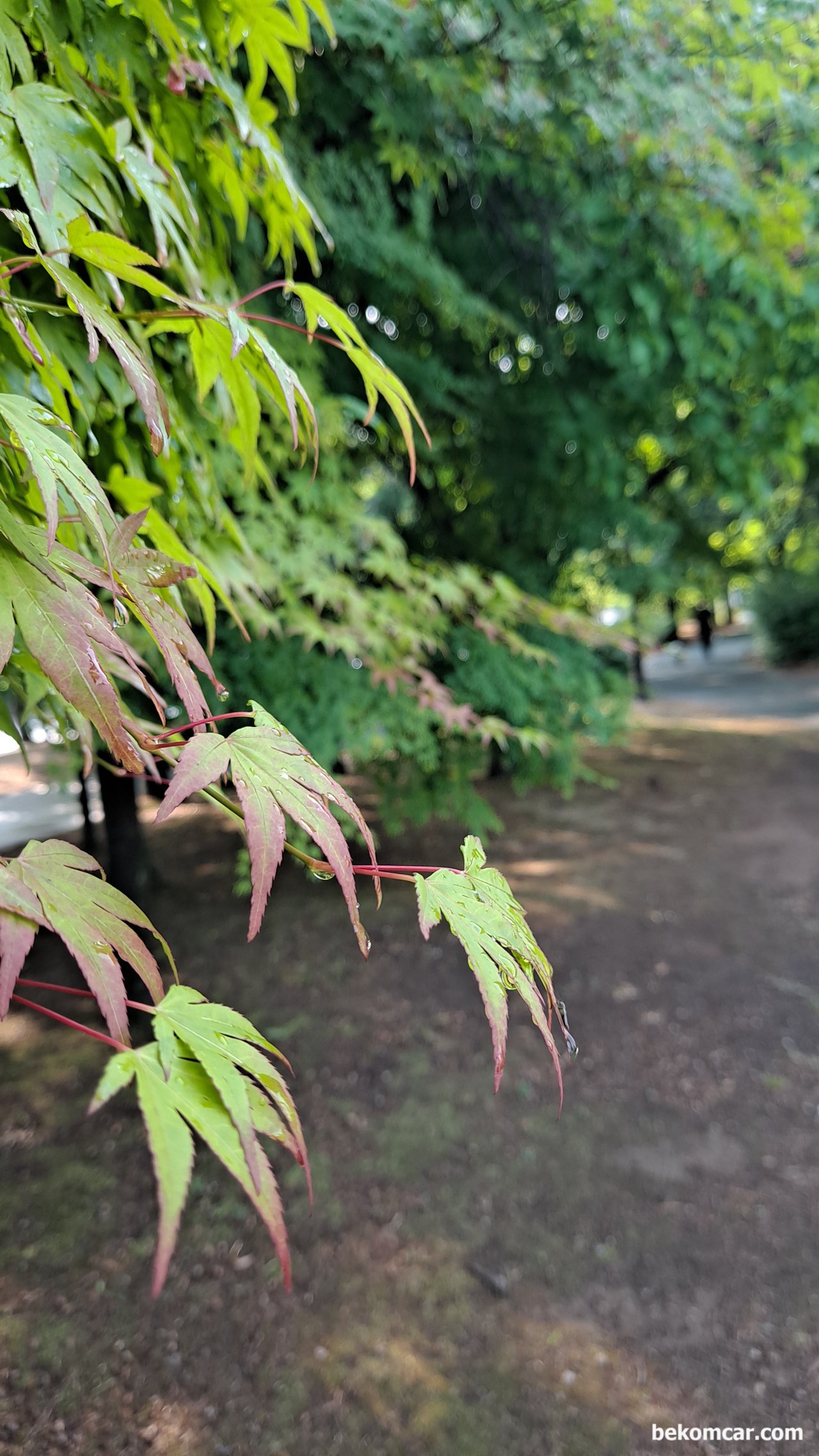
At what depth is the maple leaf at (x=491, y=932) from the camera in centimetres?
75

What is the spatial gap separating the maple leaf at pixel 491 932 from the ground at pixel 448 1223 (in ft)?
6.96

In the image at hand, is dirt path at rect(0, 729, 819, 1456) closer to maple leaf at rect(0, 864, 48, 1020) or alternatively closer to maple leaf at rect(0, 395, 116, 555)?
maple leaf at rect(0, 864, 48, 1020)

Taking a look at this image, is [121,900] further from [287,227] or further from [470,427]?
[470,427]

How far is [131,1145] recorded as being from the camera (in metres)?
3.49

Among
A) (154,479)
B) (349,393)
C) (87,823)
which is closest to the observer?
(154,479)

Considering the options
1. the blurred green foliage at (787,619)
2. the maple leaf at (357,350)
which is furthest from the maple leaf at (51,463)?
the blurred green foliage at (787,619)

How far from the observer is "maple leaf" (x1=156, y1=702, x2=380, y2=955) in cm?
67

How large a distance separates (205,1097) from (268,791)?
25cm

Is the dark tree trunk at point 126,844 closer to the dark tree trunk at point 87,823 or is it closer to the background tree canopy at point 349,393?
the dark tree trunk at point 87,823

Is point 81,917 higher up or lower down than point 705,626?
higher up

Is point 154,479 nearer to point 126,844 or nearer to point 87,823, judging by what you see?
point 126,844

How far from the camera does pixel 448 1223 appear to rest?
3021mm

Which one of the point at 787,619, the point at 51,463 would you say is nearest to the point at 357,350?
the point at 51,463

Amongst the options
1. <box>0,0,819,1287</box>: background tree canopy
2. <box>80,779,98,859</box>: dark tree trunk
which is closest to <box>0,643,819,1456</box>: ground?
<box>80,779,98,859</box>: dark tree trunk
